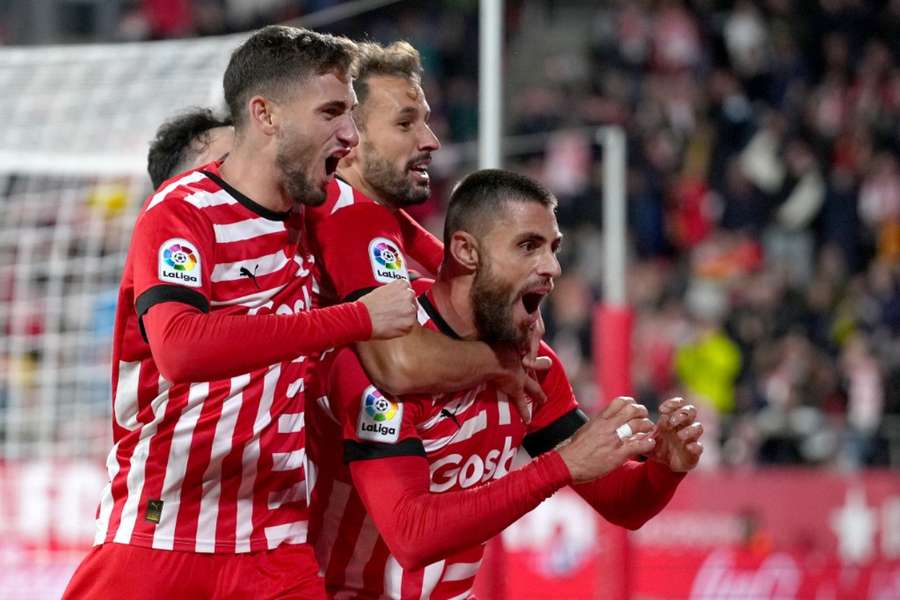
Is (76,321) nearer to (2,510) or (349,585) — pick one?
(2,510)

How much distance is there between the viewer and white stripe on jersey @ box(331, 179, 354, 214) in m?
4.11

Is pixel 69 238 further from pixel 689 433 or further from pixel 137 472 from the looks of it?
pixel 689 433

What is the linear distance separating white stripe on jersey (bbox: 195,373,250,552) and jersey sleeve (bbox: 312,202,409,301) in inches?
13.9

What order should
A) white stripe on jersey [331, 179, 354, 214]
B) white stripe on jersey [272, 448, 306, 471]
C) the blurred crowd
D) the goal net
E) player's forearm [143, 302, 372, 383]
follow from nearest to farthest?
player's forearm [143, 302, 372, 383], white stripe on jersey [272, 448, 306, 471], white stripe on jersey [331, 179, 354, 214], the goal net, the blurred crowd

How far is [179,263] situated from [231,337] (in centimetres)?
28

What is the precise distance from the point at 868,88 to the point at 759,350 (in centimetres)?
390

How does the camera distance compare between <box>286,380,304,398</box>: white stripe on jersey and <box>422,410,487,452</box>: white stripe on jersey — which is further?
<box>422,410,487,452</box>: white stripe on jersey

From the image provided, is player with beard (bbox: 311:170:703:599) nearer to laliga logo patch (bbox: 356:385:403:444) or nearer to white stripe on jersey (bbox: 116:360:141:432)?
laliga logo patch (bbox: 356:385:403:444)

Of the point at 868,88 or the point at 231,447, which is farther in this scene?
the point at 868,88

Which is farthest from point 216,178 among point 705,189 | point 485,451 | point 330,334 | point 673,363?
point 705,189

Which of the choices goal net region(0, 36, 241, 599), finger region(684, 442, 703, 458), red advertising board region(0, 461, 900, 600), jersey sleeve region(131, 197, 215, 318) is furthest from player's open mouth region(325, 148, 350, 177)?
red advertising board region(0, 461, 900, 600)

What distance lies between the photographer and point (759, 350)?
13195 millimetres

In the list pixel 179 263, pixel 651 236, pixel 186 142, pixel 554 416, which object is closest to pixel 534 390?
pixel 554 416

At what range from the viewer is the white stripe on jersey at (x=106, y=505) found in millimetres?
4000
